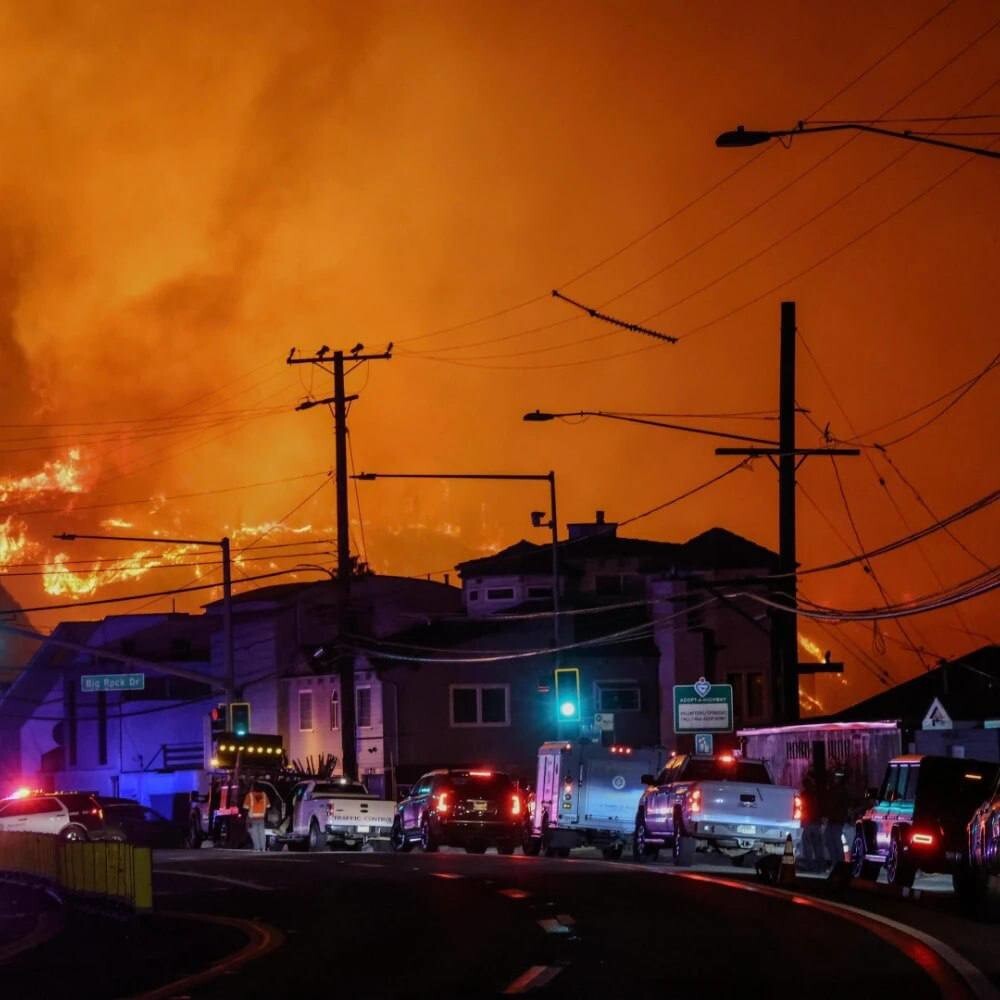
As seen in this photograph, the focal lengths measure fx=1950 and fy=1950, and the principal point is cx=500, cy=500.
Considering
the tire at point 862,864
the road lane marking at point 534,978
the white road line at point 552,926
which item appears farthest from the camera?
the tire at point 862,864

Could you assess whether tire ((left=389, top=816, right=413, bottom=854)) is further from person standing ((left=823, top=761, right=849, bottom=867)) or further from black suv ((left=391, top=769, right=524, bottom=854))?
person standing ((left=823, top=761, right=849, bottom=867))

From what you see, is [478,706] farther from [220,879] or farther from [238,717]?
[220,879]

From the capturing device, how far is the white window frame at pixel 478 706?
71750 millimetres

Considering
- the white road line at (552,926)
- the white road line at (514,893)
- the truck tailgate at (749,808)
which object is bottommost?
the white road line at (514,893)

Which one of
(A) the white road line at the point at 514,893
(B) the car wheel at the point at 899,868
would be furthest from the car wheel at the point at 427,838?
(B) the car wheel at the point at 899,868

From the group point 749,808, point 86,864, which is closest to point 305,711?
point 749,808

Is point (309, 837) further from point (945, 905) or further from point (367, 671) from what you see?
point (945, 905)

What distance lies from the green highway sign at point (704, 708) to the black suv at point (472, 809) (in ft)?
14.4

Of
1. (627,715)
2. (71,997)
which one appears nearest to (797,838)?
(71,997)

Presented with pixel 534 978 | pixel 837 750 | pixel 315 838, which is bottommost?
pixel 315 838

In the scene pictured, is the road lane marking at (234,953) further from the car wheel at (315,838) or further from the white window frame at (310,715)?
the white window frame at (310,715)

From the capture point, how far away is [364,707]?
241ft

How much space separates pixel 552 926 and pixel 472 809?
24.0 meters

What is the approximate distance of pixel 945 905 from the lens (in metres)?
24.5
